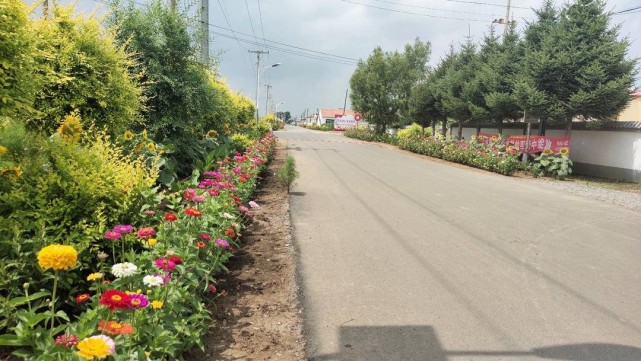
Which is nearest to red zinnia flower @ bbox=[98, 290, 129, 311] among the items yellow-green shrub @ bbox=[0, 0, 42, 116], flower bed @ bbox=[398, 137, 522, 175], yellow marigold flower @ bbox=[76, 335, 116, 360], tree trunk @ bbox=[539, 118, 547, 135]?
yellow marigold flower @ bbox=[76, 335, 116, 360]

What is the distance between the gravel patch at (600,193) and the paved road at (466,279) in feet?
4.93

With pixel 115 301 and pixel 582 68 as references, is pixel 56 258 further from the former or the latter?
pixel 582 68

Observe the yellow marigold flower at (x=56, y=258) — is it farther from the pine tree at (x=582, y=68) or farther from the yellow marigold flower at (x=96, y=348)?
the pine tree at (x=582, y=68)

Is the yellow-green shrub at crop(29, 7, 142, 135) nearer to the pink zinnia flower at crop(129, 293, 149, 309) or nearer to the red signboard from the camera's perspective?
the pink zinnia flower at crop(129, 293, 149, 309)

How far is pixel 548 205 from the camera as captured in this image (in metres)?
9.39

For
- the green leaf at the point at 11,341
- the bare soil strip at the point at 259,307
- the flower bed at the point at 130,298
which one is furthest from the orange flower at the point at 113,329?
the bare soil strip at the point at 259,307

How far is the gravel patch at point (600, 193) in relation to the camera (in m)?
10.3

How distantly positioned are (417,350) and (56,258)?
2365 mm

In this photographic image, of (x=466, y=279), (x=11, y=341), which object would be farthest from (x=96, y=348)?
(x=466, y=279)

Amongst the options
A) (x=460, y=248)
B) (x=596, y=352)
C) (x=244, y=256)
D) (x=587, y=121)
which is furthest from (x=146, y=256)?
(x=587, y=121)

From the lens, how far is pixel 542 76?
15594 mm

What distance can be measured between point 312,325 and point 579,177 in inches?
612

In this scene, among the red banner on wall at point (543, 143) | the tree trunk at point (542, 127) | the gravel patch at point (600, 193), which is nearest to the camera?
the gravel patch at point (600, 193)

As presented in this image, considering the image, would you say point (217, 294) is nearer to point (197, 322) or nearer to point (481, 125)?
point (197, 322)
